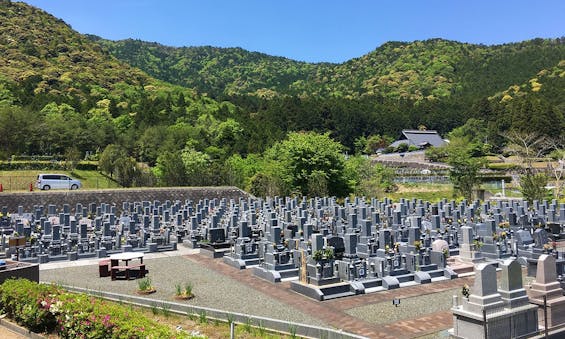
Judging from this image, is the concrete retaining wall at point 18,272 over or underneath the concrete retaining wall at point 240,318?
over

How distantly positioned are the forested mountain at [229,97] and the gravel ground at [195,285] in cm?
2057

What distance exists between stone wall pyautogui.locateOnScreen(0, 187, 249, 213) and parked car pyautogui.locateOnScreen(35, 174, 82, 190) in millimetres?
5879

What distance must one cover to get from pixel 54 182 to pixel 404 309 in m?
30.0

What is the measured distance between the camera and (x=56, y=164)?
1666 inches

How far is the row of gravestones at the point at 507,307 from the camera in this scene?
7887 millimetres

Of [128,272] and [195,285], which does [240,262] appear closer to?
[195,285]

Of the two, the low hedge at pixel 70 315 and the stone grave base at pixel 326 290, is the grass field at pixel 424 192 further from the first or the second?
the low hedge at pixel 70 315

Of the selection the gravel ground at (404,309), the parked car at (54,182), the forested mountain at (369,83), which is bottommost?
the gravel ground at (404,309)

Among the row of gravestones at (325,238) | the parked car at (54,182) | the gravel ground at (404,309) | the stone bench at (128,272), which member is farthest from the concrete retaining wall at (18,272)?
the parked car at (54,182)

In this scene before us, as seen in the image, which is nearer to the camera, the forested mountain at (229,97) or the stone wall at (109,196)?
the stone wall at (109,196)

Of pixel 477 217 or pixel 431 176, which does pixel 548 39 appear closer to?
pixel 431 176

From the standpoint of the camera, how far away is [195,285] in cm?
1321

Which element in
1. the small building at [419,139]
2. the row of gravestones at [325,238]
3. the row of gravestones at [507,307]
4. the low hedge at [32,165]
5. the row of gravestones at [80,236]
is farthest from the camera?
the small building at [419,139]

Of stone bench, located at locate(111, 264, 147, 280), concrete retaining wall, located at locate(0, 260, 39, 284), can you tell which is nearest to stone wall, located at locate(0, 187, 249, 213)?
stone bench, located at locate(111, 264, 147, 280)
